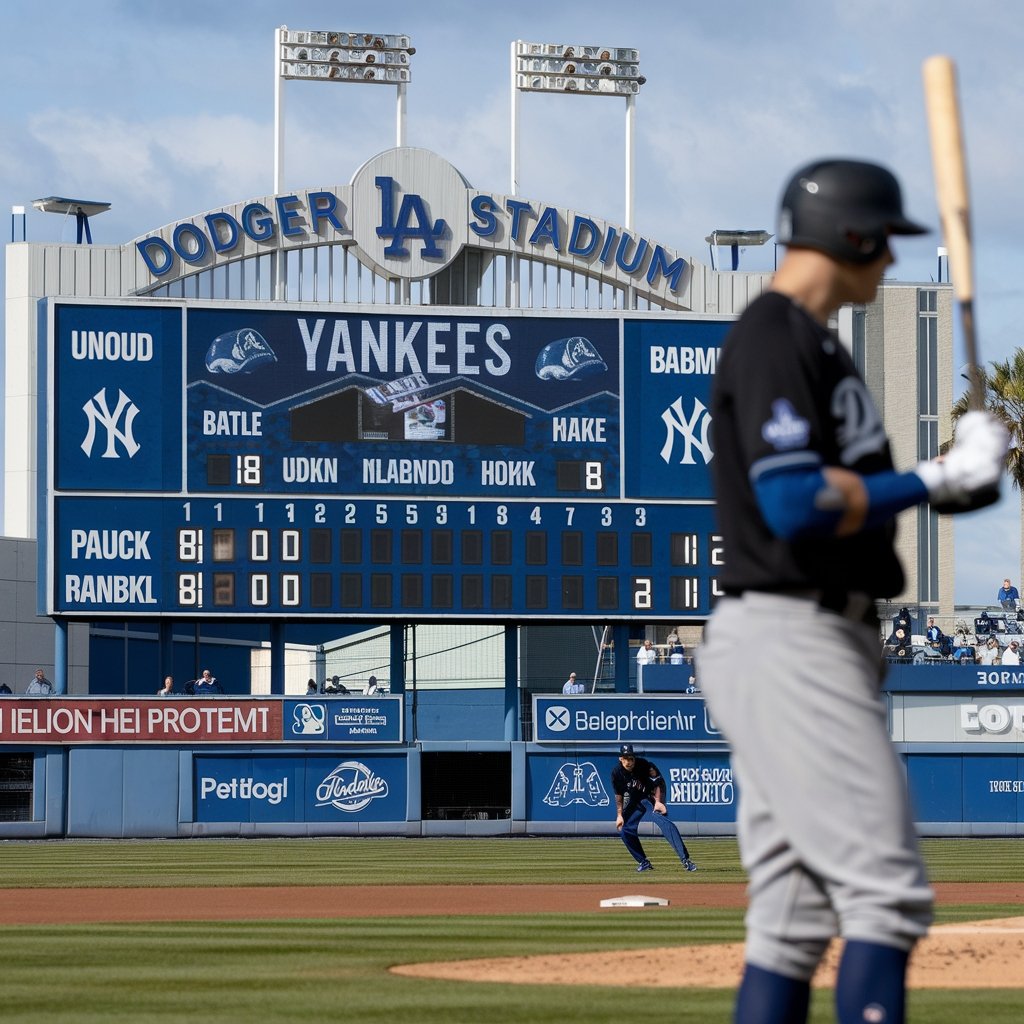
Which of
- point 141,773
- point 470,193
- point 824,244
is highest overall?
point 470,193

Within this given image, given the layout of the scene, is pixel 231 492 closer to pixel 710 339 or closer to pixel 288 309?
pixel 288 309

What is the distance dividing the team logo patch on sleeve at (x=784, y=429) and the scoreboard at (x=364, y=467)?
25.0 metres

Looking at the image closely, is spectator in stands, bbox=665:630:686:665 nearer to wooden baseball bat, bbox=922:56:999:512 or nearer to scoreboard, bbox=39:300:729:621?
scoreboard, bbox=39:300:729:621

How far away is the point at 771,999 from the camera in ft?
11.7

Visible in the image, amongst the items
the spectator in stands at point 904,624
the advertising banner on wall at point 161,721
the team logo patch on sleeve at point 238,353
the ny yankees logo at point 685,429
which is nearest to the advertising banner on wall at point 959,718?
the spectator in stands at point 904,624

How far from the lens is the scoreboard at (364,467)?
93.2ft

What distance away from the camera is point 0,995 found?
730 cm

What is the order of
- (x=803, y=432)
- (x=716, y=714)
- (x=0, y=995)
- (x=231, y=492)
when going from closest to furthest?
(x=803, y=432) → (x=716, y=714) → (x=0, y=995) → (x=231, y=492)

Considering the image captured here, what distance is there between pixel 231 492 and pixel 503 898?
13908mm

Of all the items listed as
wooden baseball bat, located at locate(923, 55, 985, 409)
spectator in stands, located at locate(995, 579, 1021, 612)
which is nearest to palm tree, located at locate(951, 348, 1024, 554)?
spectator in stands, located at locate(995, 579, 1021, 612)

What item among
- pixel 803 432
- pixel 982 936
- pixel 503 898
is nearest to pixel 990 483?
pixel 803 432

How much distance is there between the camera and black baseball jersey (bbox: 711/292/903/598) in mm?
3598

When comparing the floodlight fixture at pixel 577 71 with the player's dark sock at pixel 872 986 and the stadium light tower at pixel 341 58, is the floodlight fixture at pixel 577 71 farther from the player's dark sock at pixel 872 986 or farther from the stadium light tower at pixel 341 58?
the player's dark sock at pixel 872 986

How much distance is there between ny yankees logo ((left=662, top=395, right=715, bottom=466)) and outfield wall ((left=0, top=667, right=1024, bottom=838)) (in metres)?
4.67
